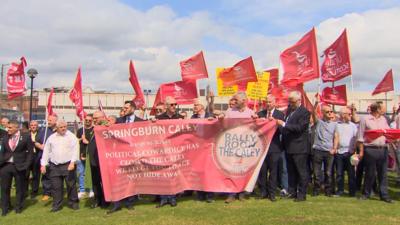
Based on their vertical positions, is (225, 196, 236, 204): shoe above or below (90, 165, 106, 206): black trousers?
below

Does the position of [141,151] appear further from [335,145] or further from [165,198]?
[335,145]

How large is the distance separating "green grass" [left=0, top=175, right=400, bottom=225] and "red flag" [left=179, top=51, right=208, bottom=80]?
650 cm

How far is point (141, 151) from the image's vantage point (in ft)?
30.4

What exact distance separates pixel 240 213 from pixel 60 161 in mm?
3901

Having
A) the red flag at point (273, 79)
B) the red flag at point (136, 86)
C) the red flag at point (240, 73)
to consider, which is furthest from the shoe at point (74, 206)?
the red flag at point (273, 79)

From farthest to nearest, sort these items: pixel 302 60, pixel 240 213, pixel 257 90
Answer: pixel 257 90, pixel 302 60, pixel 240 213

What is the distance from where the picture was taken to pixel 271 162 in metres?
9.61

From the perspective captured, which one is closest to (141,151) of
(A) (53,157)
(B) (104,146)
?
(B) (104,146)

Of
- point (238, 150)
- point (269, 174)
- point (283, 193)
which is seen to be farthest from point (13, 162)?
point (283, 193)

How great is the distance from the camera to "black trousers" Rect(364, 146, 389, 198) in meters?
9.52

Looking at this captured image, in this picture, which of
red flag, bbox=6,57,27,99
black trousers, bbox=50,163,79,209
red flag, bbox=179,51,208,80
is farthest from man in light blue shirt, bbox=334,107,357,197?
red flag, bbox=6,57,27,99

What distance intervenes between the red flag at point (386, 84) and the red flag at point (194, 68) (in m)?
7.03

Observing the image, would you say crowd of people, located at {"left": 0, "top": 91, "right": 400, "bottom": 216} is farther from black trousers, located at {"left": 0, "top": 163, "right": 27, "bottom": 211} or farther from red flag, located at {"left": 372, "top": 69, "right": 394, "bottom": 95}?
red flag, located at {"left": 372, "top": 69, "right": 394, "bottom": 95}

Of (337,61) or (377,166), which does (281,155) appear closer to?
(377,166)
